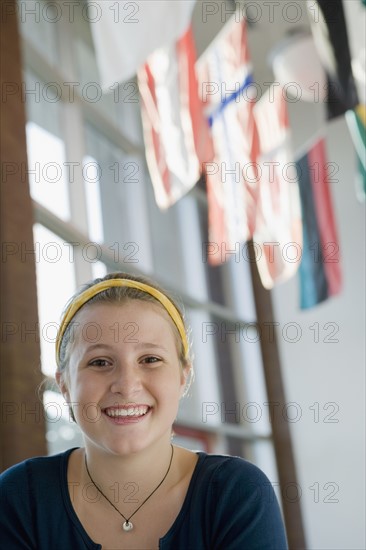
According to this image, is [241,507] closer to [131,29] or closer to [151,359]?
[151,359]

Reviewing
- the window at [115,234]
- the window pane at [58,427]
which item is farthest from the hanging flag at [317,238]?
the window pane at [58,427]

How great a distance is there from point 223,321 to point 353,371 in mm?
→ 1159

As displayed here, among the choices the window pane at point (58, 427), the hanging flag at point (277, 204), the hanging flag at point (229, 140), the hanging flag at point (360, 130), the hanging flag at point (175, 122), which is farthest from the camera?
the hanging flag at point (277, 204)

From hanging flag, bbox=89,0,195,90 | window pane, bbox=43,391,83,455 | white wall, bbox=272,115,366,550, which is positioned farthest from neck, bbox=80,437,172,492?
white wall, bbox=272,115,366,550

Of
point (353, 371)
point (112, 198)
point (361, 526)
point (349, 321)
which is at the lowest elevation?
point (361, 526)

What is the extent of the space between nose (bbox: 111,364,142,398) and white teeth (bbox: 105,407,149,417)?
29 millimetres

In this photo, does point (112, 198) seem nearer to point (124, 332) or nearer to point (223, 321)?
point (223, 321)

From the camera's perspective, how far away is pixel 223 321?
6578 millimetres

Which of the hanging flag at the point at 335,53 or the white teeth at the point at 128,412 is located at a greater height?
the hanging flag at the point at 335,53

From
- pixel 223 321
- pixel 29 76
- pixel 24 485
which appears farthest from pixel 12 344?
pixel 223 321

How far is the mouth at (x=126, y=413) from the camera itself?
1537 mm

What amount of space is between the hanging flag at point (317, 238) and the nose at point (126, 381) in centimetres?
395

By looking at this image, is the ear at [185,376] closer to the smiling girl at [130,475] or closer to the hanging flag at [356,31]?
the smiling girl at [130,475]

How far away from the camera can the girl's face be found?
5.06ft
